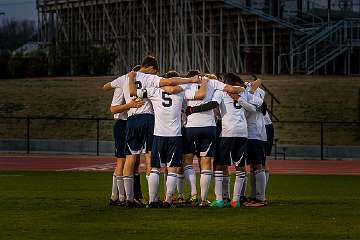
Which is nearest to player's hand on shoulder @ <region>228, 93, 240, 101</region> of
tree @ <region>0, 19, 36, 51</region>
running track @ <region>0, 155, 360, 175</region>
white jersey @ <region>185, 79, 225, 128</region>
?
white jersey @ <region>185, 79, 225, 128</region>

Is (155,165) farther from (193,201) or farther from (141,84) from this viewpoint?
(141,84)

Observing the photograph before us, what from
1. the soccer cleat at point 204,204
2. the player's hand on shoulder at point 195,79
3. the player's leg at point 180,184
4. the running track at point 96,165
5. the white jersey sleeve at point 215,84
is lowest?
the running track at point 96,165

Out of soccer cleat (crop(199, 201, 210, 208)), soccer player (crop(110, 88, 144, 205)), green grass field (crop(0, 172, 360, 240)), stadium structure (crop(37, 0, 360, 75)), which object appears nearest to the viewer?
green grass field (crop(0, 172, 360, 240))

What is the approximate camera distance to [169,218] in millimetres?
16734

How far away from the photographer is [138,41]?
7225cm

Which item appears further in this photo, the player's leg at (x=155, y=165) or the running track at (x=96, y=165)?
the running track at (x=96, y=165)

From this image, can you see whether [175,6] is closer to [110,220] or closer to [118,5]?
[118,5]

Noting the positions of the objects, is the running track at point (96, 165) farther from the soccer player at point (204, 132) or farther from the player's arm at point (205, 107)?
the player's arm at point (205, 107)

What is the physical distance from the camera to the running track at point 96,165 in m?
34.9

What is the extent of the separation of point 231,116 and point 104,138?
32.0 meters

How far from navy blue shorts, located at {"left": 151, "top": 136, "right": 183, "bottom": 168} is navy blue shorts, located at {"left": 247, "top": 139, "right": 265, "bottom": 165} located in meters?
1.54

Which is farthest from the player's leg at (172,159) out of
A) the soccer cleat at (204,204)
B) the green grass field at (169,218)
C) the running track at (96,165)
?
the running track at (96,165)

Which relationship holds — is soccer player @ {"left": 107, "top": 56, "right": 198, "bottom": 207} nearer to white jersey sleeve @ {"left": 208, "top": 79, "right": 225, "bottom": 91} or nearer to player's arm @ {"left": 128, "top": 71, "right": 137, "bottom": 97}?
player's arm @ {"left": 128, "top": 71, "right": 137, "bottom": 97}

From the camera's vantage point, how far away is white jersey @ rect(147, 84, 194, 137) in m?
18.2
